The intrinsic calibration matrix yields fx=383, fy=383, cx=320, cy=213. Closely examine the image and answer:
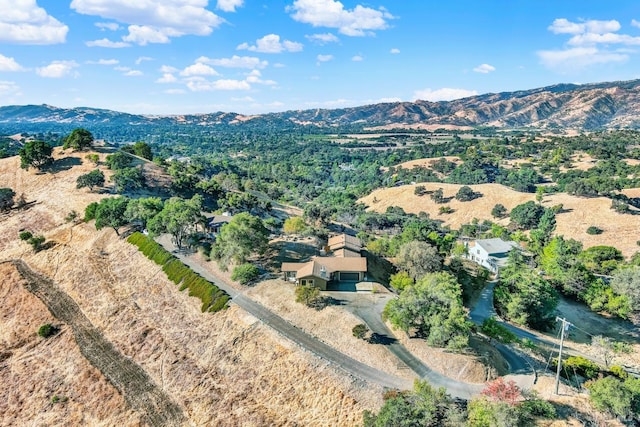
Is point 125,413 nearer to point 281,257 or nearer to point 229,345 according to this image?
point 229,345

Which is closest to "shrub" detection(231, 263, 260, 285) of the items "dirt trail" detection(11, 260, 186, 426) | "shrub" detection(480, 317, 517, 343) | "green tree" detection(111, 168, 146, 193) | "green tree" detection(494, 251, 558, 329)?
"dirt trail" detection(11, 260, 186, 426)

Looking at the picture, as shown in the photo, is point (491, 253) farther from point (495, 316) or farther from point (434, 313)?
point (434, 313)

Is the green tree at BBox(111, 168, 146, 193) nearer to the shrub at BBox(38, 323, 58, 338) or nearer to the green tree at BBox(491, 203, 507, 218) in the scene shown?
the shrub at BBox(38, 323, 58, 338)

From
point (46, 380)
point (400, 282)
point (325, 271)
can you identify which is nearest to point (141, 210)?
point (46, 380)

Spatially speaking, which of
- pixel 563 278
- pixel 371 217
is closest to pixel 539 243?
pixel 563 278

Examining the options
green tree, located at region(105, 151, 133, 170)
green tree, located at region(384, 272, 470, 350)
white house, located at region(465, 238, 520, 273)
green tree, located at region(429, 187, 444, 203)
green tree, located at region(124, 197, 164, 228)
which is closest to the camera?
green tree, located at region(384, 272, 470, 350)

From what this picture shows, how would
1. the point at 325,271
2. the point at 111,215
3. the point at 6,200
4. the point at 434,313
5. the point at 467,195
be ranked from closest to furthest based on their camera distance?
the point at 434,313
the point at 325,271
the point at 111,215
the point at 6,200
the point at 467,195

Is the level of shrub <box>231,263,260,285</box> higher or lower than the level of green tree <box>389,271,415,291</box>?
higher
